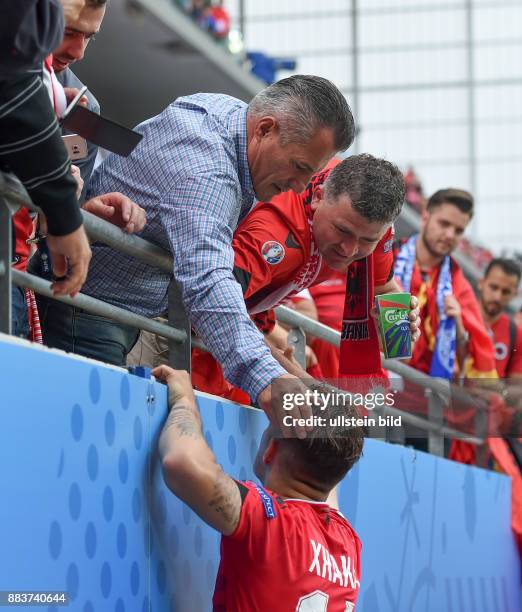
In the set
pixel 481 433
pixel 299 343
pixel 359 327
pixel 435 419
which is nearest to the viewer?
pixel 359 327

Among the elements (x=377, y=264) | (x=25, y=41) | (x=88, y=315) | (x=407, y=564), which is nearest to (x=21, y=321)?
(x=88, y=315)

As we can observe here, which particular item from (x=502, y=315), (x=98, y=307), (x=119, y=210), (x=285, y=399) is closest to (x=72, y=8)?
(x=119, y=210)

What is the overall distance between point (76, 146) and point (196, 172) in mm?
322

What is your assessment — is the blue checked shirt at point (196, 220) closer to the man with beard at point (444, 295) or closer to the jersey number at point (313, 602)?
the jersey number at point (313, 602)

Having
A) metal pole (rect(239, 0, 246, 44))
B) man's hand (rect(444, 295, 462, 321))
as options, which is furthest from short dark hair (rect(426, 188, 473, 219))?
metal pole (rect(239, 0, 246, 44))

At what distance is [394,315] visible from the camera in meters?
3.18

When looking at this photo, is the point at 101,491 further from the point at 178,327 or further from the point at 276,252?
the point at 276,252

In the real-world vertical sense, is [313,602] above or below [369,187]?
below

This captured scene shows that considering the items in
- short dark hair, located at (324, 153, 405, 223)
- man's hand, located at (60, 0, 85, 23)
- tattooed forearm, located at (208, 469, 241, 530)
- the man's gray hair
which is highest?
man's hand, located at (60, 0, 85, 23)

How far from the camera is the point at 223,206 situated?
2.75 metres

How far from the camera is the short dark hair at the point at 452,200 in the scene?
586 centimetres

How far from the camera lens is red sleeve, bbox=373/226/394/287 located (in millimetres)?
3494

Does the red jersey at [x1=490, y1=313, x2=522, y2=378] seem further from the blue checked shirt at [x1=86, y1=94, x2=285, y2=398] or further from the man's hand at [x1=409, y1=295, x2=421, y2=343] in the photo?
the blue checked shirt at [x1=86, y1=94, x2=285, y2=398]

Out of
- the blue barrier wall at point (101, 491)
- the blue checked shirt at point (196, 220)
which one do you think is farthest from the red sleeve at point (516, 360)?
the blue checked shirt at point (196, 220)
